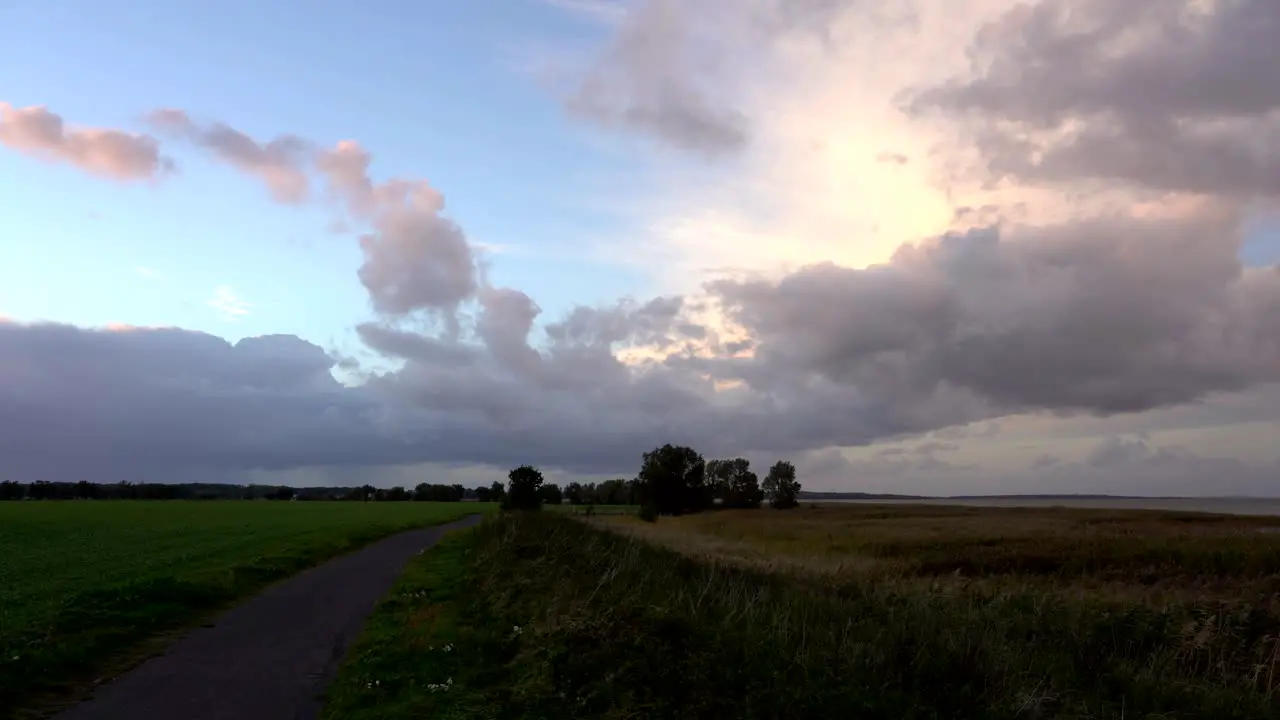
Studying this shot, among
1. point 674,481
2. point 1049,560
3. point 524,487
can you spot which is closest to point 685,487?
point 674,481

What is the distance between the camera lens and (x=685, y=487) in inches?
4843

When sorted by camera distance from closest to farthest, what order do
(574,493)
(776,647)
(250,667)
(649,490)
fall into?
1. (776,647)
2. (250,667)
3. (649,490)
4. (574,493)

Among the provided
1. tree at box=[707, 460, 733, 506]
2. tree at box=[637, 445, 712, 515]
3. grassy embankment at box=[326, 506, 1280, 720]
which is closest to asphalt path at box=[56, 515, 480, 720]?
grassy embankment at box=[326, 506, 1280, 720]

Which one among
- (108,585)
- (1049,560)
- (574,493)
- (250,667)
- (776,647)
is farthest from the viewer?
(574,493)

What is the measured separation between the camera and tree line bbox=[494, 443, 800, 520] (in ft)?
259

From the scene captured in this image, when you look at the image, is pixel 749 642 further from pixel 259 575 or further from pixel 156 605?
pixel 259 575

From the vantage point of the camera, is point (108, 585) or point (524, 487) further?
point (524, 487)

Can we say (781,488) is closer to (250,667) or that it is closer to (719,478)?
(719,478)

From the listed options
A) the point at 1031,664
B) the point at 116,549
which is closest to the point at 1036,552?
the point at 1031,664

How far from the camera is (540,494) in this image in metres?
79.9

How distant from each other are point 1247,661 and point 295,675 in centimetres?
1551

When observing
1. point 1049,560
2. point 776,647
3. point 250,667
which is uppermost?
point 776,647

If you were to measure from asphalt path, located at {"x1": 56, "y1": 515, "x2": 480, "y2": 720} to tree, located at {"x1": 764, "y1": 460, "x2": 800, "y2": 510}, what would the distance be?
128280 millimetres

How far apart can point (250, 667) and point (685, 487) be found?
4458 inches
